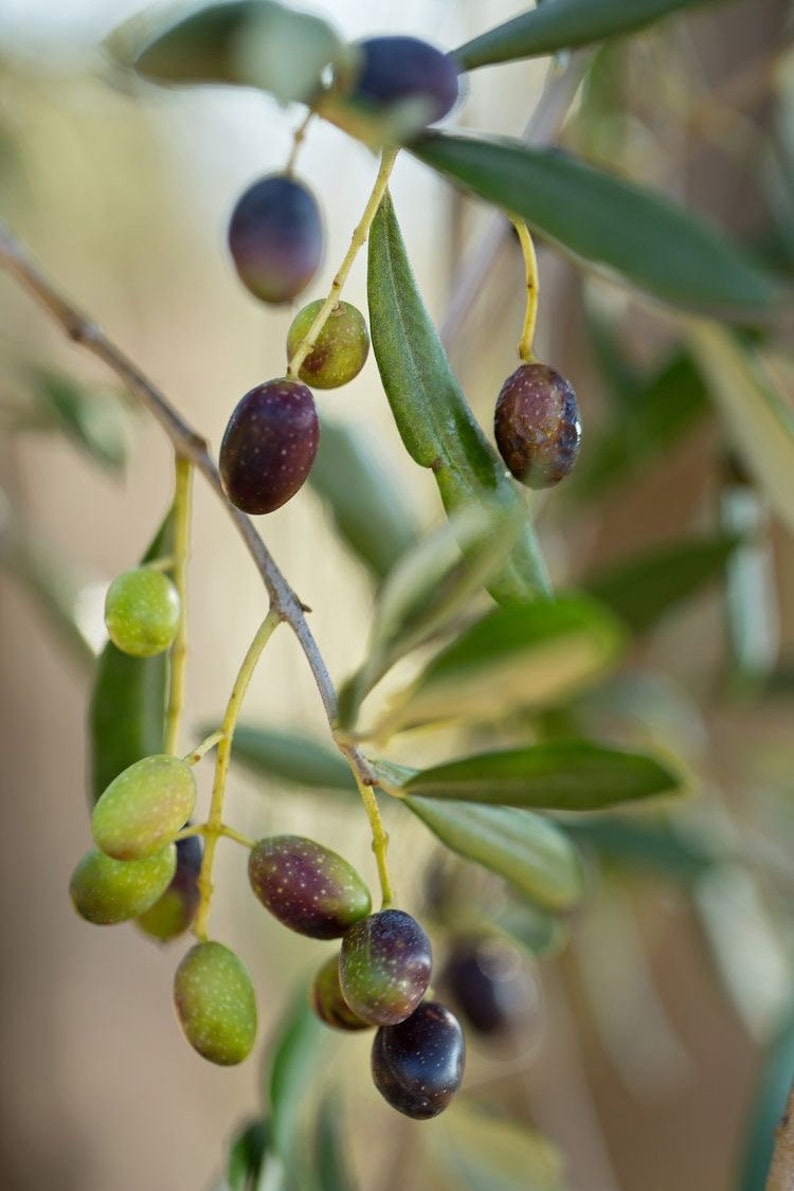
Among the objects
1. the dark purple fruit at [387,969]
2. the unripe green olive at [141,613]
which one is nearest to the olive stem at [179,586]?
Result: the unripe green olive at [141,613]

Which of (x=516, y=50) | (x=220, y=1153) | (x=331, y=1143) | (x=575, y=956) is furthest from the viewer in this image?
(x=220, y=1153)

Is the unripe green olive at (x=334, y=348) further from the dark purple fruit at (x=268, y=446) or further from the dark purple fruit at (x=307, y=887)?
the dark purple fruit at (x=307, y=887)

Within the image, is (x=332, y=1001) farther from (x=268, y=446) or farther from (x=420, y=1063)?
(x=268, y=446)

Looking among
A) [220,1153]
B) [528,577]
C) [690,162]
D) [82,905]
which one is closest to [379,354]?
[528,577]

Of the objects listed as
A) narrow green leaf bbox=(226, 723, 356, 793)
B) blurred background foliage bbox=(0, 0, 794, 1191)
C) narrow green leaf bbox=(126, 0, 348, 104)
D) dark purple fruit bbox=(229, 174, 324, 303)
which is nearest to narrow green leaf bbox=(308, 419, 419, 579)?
blurred background foliage bbox=(0, 0, 794, 1191)

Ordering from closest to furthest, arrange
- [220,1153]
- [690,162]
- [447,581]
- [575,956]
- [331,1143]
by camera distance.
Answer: [447,581] < [331,1143] < [575,956] < [690,162] < [220,1153]

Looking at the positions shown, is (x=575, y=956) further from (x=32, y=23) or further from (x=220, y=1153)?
(x=32, y=23)
